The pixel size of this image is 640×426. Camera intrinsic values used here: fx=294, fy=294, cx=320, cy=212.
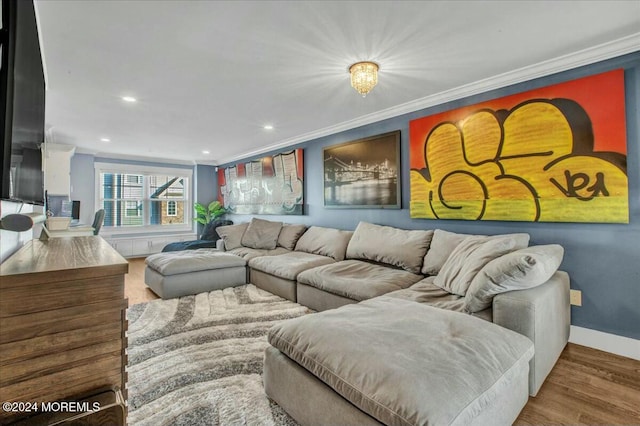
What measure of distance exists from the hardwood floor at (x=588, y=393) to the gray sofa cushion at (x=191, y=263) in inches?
121

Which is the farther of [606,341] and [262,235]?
[262,235]

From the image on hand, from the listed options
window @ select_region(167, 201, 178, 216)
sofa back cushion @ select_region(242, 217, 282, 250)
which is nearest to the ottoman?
sofa back cushion @ select_region(242, 217, 282, 250)

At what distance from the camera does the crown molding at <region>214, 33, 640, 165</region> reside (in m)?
2.04

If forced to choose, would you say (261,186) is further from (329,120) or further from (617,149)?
(617,149)

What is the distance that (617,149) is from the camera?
206 centimetres

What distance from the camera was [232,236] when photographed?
4.50 meters

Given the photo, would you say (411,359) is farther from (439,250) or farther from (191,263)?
(191,263)

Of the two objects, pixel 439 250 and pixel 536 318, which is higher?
pixel 439 250

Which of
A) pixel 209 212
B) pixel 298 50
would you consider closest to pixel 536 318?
pixel 298 50

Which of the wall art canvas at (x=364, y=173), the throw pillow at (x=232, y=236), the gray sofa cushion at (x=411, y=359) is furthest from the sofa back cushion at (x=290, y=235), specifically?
the gray sofa cushion at (x=411, y=359)

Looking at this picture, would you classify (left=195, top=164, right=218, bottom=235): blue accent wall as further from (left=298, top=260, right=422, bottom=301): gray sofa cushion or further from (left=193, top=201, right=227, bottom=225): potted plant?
(left=298, top=260, right=422, bottom=301): gray sofa cushion

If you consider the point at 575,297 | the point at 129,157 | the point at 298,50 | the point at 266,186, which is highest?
the point at 129,157

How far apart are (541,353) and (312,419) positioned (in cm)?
131

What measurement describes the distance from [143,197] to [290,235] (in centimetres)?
411
